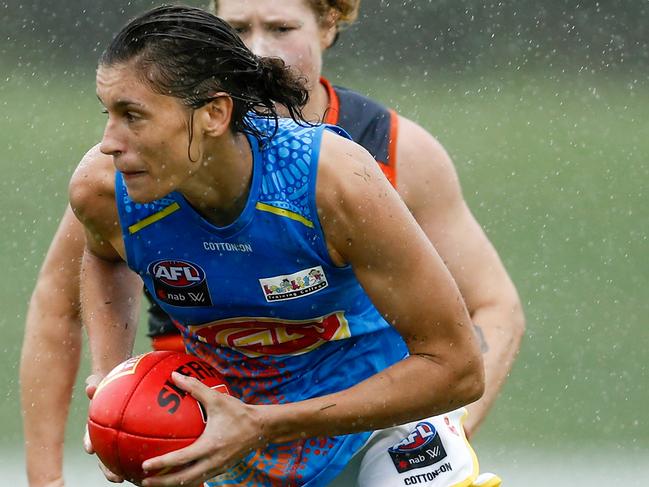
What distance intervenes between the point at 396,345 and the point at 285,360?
0.31 metres

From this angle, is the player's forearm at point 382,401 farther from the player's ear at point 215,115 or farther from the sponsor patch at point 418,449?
the player's ear at point 215,115

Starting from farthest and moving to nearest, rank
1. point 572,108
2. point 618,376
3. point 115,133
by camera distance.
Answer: point 572,108, point 618,376, point 115,133

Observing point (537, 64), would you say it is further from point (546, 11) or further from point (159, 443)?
point (159, 443)

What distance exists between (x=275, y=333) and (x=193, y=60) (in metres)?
0.73

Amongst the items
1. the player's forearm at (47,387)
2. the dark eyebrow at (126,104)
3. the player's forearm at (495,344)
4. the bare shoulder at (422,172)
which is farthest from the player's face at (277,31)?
the dark eyebrow at (126,104)

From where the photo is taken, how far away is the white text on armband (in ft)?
9.93

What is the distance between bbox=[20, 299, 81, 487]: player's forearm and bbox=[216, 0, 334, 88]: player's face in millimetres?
1032

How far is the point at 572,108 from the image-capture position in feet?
43.3

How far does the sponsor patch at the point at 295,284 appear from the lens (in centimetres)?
303

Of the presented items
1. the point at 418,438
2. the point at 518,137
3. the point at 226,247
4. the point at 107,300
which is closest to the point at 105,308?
the point at 107,300

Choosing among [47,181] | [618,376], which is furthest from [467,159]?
[618,376]

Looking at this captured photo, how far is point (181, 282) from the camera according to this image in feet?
10.3

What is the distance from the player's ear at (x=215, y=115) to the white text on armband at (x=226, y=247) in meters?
0.26

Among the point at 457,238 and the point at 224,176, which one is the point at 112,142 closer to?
the point at 224,176
